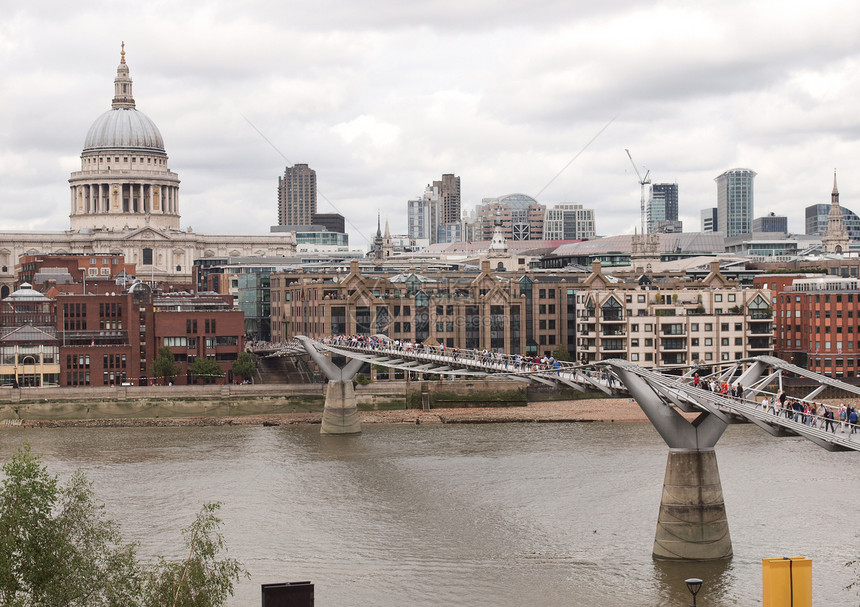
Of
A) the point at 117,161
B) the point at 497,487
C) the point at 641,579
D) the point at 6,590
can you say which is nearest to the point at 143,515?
the point at 497,487

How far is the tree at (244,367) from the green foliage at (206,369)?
995 millimetres

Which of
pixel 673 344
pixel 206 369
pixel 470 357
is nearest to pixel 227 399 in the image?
pixel 206 369

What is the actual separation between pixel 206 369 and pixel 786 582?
197ft

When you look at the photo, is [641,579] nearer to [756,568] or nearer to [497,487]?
[756,568]

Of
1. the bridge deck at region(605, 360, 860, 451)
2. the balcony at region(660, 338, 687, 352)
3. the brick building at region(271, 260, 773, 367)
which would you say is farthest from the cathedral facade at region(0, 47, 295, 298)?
the bridge deck at region(605, 360, 860, 451)

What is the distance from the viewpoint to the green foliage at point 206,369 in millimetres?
79062

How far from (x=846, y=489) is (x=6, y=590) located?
99.3 feet

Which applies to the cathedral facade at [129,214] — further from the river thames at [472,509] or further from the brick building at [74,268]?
the river thames at [472,509]

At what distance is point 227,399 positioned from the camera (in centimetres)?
7481

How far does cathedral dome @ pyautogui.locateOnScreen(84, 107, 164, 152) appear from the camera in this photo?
154m

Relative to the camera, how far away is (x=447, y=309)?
3410 inches

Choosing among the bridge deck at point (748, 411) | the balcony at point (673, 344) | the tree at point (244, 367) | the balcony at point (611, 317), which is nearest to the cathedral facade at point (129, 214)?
the tree at point (244, 367)

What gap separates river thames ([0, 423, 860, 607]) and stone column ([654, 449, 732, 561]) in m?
0.55

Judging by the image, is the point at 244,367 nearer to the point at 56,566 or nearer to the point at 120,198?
the point at 56,566
